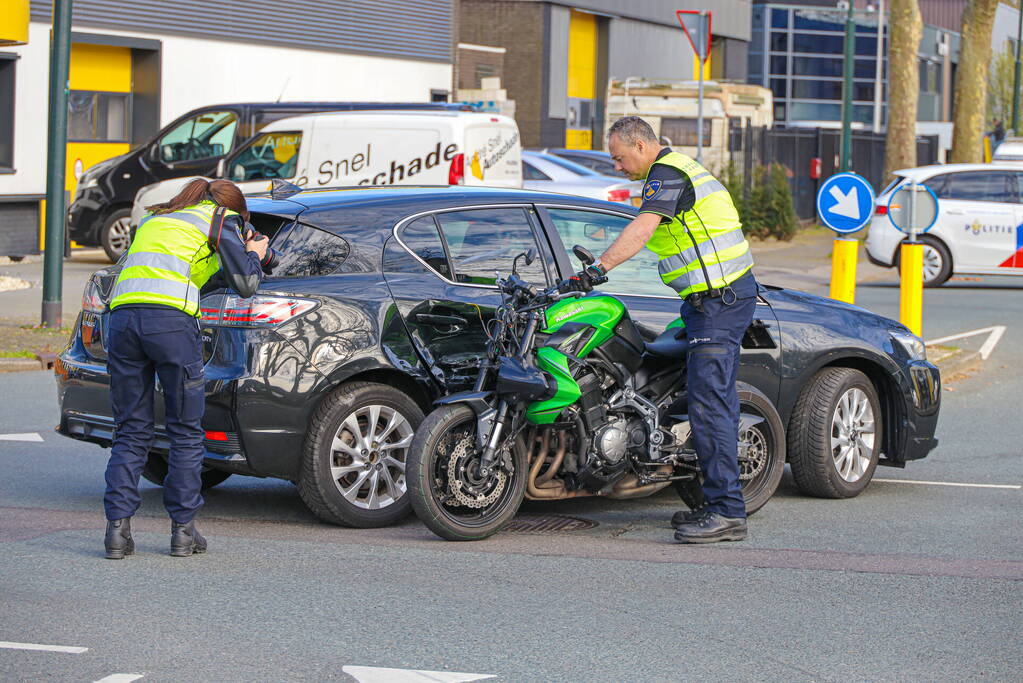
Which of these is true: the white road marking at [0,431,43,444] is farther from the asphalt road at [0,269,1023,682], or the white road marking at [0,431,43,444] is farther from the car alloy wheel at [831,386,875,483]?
the car alloy wheel at [831,386,875,483]

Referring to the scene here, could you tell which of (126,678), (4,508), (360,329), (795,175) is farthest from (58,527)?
(795,175)

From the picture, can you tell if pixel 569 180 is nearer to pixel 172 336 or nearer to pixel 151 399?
pixel 151 399

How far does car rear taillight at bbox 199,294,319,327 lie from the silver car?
49.5 feet

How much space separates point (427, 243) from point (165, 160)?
14.4m

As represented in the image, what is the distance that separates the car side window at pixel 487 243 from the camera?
7.34m

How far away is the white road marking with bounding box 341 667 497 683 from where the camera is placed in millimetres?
4805

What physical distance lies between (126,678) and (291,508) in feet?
9.41

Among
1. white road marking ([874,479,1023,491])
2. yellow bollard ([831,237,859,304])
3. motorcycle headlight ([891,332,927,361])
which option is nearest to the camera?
motorcycle headlight ([891,332,927,361])

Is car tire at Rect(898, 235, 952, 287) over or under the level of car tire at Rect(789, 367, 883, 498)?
over

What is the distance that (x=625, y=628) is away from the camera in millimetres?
5469

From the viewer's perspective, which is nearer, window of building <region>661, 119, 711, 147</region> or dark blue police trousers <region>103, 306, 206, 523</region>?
dark blue police trousers <region>103, 306, 206, 523</region>

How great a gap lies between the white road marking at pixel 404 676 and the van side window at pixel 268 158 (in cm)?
1479

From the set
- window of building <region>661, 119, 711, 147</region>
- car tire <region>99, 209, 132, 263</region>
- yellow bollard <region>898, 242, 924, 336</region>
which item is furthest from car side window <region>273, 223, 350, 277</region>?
window of building <region>661, 119, 711, 147</region>

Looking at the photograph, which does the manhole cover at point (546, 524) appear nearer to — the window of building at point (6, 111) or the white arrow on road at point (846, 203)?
the white arrow on road at point (846, 203)
